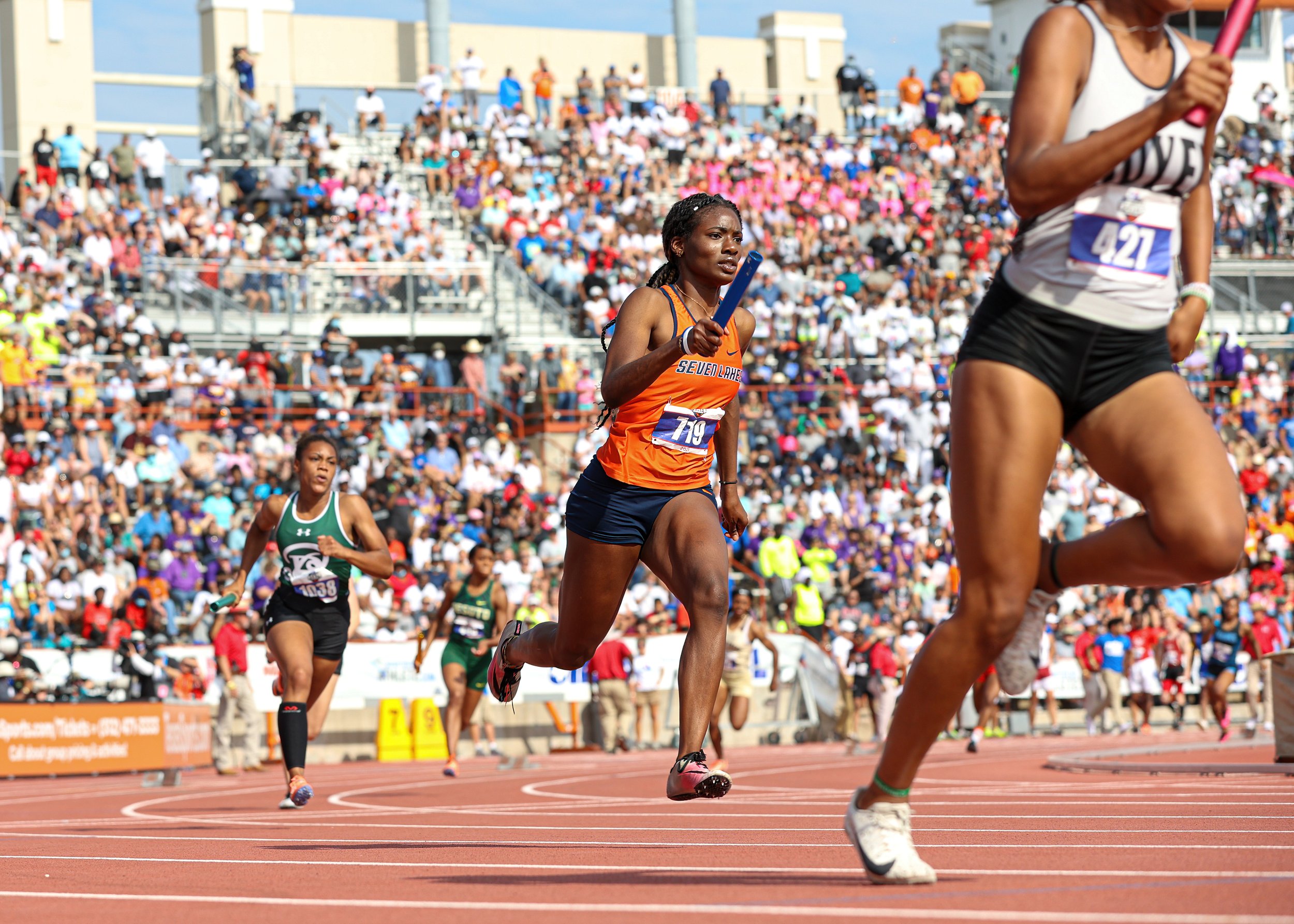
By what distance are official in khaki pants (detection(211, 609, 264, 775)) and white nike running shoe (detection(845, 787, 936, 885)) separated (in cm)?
1581

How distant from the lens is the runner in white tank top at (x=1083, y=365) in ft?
16.2

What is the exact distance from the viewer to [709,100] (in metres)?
44.5

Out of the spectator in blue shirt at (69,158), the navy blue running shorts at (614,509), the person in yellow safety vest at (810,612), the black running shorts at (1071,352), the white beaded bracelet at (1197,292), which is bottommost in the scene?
the person in yellow safety vest at (810,612)

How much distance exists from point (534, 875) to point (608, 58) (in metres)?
50.2

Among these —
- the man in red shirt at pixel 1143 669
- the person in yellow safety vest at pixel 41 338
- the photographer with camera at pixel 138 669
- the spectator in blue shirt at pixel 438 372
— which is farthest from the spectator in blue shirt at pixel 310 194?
the man in red shirt at pixel 1143 669

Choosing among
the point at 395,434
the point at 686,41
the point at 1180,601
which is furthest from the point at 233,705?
the point at 686,41

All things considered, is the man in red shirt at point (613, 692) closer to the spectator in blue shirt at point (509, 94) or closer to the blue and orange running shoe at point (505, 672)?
the blue and orange running shoe at point (505, 672)

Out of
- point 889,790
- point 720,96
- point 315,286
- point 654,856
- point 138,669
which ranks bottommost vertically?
point 138,669

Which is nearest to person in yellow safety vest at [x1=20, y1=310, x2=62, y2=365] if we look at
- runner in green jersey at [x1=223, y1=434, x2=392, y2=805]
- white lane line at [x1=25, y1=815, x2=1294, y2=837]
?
runner in green jersey at [x1=223, y1=434, x2=392, y2=805]

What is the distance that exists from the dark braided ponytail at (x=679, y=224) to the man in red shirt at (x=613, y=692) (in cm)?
1576

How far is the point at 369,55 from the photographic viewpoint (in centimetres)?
5159

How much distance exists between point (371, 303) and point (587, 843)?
76.6ft

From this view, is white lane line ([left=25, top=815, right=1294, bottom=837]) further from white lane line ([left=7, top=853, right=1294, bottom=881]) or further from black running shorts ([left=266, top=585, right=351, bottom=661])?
white lane line ([left=7, top=853, right=1294, bottom=881])

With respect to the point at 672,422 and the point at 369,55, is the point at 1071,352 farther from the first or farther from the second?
the point at 369,55
